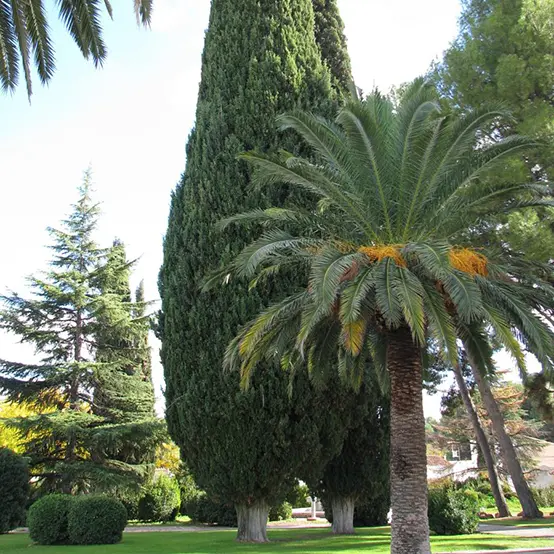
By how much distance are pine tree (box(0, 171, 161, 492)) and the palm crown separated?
13005 millimetres

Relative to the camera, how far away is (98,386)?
80.8ft

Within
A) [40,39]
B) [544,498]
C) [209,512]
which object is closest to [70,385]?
[209,512]

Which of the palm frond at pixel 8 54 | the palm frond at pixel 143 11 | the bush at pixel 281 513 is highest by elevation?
the palm frond at pixel 143 11

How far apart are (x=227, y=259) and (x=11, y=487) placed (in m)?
11.5

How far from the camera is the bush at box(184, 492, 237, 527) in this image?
23234 mm

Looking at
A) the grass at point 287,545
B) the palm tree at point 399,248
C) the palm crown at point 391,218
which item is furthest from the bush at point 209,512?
the palm crown at point 391,218

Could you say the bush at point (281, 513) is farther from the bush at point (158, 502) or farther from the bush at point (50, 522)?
the bush at point (50, 522)

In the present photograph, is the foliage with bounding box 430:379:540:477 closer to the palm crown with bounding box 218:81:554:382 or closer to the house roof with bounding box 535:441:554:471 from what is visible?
the house roof with bounding box 535:441:554:471

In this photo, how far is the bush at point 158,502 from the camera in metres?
26.2

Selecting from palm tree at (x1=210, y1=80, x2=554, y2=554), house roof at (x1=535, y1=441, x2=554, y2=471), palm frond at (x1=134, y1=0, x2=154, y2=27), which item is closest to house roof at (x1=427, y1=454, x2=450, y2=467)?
house roof at (x1=535, y1=441, x2=554, y2=471)

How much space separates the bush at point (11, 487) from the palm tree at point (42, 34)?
14.3 meters

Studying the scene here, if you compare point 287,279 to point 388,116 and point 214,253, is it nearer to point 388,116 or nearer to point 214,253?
point 214,253

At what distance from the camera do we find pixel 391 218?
10828mm

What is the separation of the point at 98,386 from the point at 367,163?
1799 cm
